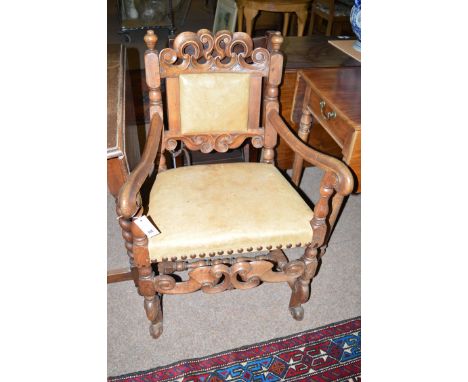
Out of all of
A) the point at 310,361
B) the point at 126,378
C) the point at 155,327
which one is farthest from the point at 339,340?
the point at 126,378

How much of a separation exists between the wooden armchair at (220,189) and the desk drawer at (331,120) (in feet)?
0.73

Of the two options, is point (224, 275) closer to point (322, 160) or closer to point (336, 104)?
point (322, 160)

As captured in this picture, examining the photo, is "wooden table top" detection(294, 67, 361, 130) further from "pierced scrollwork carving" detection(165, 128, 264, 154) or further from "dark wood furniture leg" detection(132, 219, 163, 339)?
"dark wood furniture leg" detection(132, 219, 163, 339)

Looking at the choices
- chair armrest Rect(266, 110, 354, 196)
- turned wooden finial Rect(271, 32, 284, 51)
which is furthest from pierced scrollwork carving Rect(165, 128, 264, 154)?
turned wooden finial Rect(271, 32, 284, 51)

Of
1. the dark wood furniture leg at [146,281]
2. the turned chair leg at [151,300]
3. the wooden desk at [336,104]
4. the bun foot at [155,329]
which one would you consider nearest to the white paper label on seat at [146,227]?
the dark wood furniture leg at [146,281]

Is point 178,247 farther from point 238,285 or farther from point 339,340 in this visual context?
point 339,340

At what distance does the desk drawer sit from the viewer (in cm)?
149

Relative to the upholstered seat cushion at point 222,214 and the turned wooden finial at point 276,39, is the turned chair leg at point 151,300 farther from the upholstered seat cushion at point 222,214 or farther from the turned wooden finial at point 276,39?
the turned wooden finial at point 276,39

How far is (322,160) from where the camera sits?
126 centimetres

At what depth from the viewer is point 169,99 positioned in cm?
148

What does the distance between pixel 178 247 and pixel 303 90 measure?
1.19m

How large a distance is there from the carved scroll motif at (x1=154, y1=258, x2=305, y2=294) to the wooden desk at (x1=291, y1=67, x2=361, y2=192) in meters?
0.53

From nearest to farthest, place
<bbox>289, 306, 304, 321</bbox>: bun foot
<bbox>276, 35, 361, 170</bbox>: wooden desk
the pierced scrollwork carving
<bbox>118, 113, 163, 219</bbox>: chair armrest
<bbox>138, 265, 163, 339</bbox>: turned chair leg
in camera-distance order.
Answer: <bbox>118, 113, 163, 219</bbox>: chair armrest, <bbox>138, 265, 163, 339</bbox>: turned chair leg, the pierced scrollwork carving, <bbox>289, 306, 304, 321</bbox>: bun foot, <bbox>276, 35, 361, 170</bbox>: wooden desk

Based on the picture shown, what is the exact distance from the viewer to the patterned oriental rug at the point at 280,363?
1459 mm
